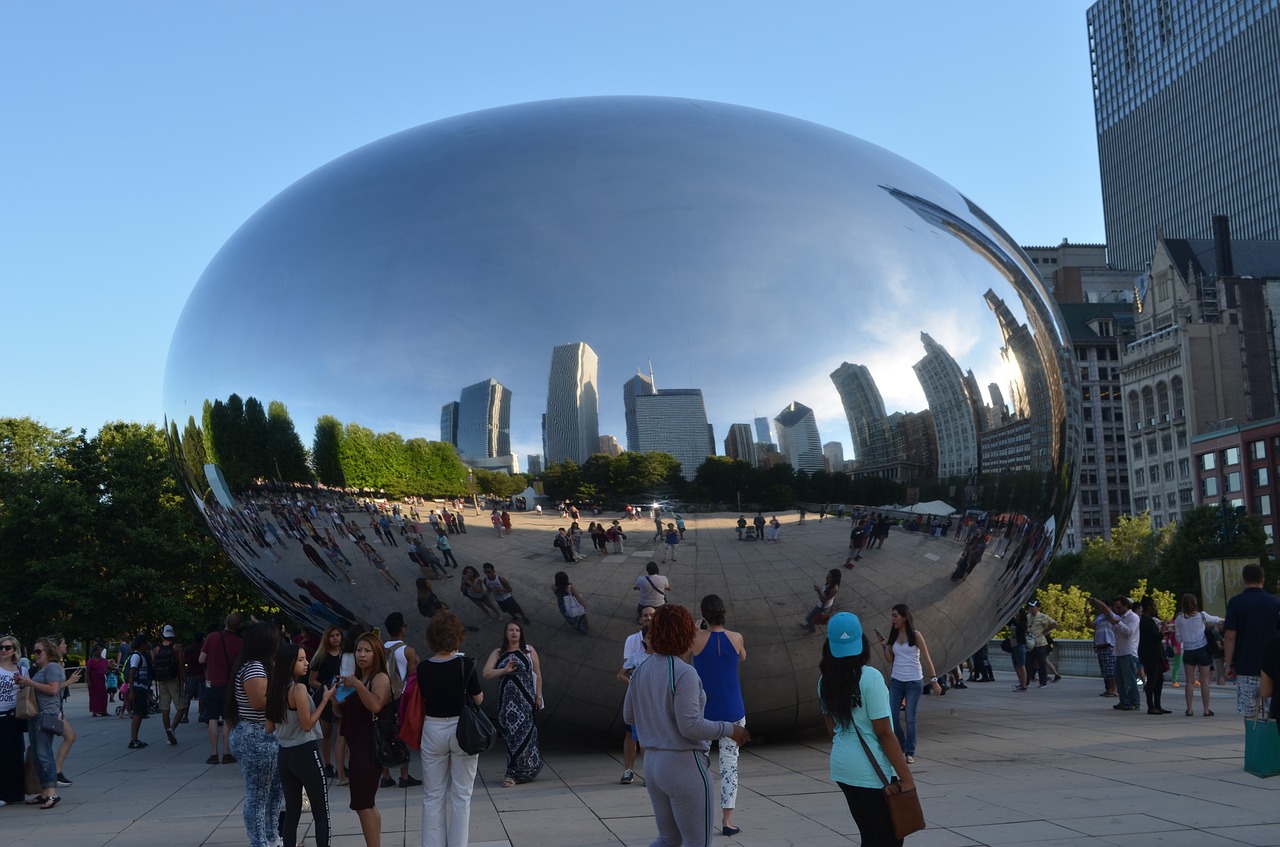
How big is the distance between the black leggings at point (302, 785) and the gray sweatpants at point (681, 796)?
2.50 m

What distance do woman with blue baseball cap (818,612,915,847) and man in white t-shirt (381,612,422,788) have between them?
393 centimetres

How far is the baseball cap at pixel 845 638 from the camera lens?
5.63m

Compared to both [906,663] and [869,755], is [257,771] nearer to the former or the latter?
[869,755]

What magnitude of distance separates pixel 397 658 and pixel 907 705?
14.8 ft

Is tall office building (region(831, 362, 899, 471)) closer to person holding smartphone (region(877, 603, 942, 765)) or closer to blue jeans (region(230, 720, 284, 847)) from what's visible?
person holding smartphone (region(877, 603, 942, 765))

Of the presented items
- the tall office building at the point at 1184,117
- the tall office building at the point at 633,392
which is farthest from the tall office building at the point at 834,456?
the tall office building at the point at 1184,117

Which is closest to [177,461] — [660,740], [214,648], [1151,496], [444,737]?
[214,648]

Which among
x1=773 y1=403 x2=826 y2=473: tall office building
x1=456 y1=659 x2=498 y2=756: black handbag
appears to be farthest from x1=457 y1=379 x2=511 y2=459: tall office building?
x1=456 y1=659 x2=498 y2=756: black handbag

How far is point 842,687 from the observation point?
5555mm

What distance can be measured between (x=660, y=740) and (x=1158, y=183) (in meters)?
169

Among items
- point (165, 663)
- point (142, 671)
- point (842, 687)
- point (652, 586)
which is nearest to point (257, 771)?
point (652, 586)

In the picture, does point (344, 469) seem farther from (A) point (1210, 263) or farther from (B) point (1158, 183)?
(B) point (1158, 183)

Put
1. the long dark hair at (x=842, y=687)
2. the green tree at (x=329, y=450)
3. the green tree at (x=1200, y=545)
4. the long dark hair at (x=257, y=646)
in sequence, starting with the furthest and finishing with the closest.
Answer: the green tree at (x=1200, y=545), the green tree at (x=329, y=450), the long dark hair at (x=257, y=646), the long dark hair at (x=842, y=687)

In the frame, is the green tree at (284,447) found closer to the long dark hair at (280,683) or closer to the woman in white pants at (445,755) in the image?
the long dark hair at (280,683)
